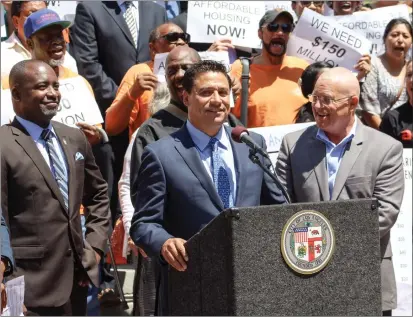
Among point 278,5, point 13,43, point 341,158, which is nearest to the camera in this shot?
point 341,158

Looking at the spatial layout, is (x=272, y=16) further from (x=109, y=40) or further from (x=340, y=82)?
(x=340, y=82)

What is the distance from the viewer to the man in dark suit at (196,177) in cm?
509

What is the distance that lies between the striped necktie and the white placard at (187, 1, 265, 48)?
463mm

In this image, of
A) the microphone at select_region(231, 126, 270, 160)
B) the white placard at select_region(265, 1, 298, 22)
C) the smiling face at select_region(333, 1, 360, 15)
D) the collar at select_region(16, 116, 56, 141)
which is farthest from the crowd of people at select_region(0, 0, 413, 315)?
the white placard at select_region(265, 1, 298, 22)

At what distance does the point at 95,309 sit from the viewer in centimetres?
715

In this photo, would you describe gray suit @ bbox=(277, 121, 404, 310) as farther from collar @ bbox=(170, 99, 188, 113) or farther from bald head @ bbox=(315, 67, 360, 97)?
collar @ bbox=(170, 99, 188, 113)

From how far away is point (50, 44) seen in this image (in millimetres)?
7184

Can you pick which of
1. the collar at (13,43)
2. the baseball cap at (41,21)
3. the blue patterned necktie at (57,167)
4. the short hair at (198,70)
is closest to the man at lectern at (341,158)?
the short hair at (198,70)

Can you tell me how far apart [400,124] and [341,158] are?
223 cm

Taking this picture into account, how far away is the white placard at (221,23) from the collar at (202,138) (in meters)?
3.46

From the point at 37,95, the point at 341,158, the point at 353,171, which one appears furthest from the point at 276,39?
the point at 37,95

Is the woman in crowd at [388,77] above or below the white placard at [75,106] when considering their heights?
above

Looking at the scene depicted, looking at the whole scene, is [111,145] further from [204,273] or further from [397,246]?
[204,273]

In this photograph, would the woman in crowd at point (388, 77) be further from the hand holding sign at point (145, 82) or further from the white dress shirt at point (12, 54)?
the white dress shirt at point (12, 54)
